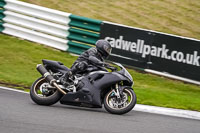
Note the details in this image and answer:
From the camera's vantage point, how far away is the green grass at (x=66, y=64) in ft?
30.9

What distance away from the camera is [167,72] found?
39.5ft

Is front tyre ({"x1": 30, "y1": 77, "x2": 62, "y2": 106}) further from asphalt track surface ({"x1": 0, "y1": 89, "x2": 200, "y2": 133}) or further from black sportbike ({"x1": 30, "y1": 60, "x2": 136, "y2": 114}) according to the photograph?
asphalt track surface ({"x1": 0, "y1": 89, "x2": 200, "y2": 133})

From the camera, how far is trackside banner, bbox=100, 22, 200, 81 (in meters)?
11.6

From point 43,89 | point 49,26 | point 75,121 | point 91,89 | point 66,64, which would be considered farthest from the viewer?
point 49,26

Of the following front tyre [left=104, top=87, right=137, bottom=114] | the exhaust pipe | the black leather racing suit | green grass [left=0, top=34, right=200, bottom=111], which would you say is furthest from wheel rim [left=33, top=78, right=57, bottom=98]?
green grass [left=0, top=34, right=200, bottom=111]

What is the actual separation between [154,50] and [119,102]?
471cm

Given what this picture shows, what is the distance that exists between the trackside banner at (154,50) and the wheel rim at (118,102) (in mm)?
4442

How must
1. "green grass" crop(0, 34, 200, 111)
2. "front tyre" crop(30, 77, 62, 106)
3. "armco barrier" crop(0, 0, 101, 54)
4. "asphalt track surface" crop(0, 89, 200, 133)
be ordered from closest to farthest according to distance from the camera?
"asphalt track surface" crop(0, 89, 200, 133) < "front tyre" crop(30, 77, 62, 106) < "green grass" crop(0, 34, 200, 111) < "armco barrier" crop(0, 0, 101, 54)

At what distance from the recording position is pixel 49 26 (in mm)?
13734

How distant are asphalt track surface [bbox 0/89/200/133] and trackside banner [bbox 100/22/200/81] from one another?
3940 millimetres

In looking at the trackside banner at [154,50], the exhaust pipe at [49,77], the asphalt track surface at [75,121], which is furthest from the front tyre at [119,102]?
the trackside banner at [154,50]

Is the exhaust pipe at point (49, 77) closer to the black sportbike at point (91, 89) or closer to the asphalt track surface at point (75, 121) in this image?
the black sportbike at point (91, 89)

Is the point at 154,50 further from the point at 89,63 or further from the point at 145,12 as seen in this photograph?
the point at 145,12

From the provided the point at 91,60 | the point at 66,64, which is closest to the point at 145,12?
the point at 66,64
